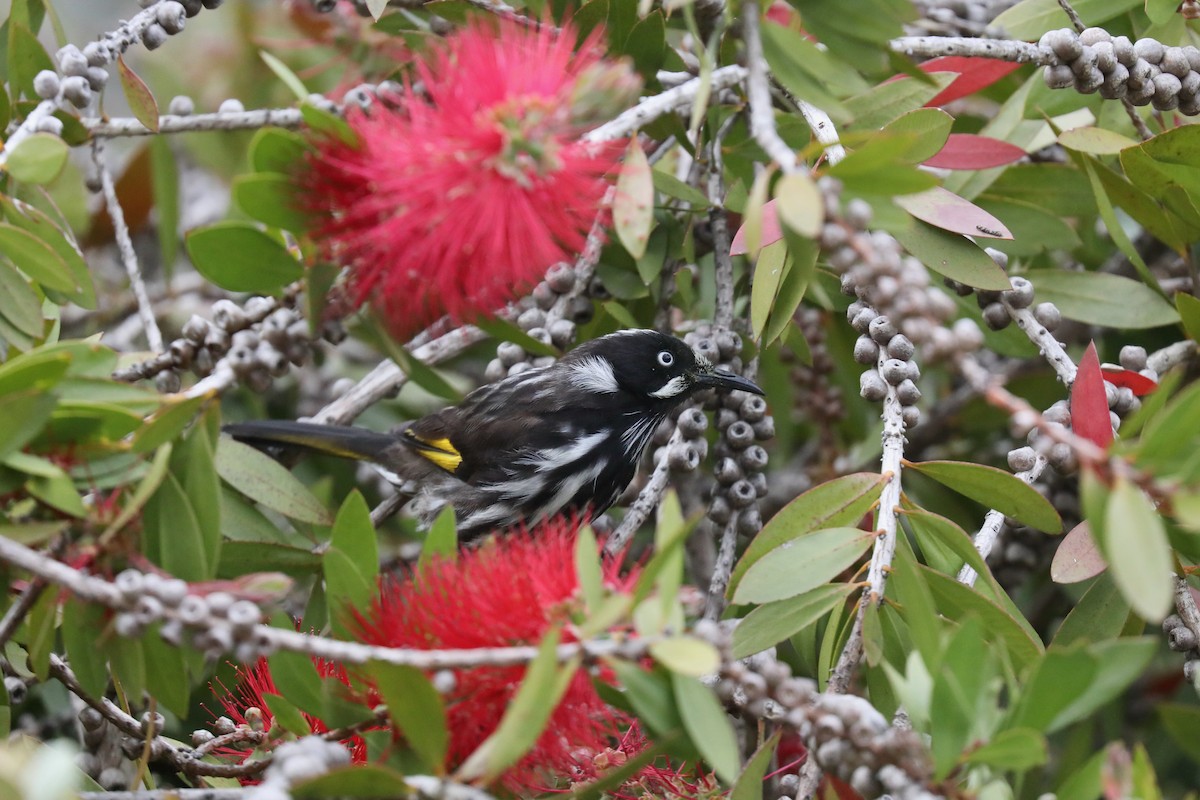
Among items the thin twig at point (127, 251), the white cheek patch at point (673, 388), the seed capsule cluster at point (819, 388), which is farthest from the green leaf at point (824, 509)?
the thin twig at point (127, 251)

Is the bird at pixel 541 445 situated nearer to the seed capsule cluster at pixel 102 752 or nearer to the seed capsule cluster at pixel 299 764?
the seed capsule cluster at pixel 102 752

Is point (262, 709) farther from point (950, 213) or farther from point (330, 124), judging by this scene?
point (950, 213)

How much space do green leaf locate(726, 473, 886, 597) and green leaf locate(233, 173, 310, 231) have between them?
1.08 m

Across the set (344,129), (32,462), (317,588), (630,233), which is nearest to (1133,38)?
(630,233)

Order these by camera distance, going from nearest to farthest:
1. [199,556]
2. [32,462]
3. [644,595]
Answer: [644,595], [32,462], [199,556]

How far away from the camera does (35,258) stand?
224 cm

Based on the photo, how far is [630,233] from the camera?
1952 mm

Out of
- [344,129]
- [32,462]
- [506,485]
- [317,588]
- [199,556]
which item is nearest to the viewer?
[32,462]

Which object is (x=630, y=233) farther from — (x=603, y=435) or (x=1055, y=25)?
(x=603, y=435)

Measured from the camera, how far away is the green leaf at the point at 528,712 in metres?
1.44

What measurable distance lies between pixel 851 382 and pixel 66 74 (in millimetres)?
2482

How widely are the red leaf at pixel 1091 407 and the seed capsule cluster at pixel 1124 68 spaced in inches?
26.8

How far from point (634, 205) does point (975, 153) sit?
108 centimetres

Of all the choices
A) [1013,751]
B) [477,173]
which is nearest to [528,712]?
[1013,751]
